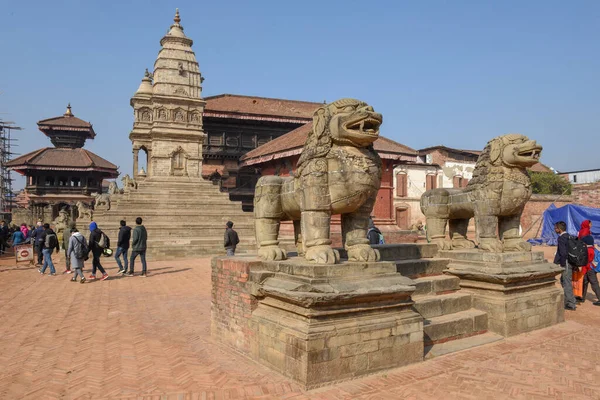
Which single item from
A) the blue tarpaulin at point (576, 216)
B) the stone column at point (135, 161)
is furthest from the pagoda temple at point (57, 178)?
the blue tarpaulin at point (576, 216)

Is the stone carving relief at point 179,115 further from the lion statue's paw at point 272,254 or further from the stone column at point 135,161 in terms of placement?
the lion statue's paw at point 272,254

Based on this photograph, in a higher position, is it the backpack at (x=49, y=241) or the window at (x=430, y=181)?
the window at (x=430, y=181)

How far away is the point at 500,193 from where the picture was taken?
21.4 ft

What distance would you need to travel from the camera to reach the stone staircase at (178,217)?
715 inches

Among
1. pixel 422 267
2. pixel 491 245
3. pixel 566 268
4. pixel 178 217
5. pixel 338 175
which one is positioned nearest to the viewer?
pixel 338 175

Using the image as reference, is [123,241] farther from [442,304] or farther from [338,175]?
[442,304]

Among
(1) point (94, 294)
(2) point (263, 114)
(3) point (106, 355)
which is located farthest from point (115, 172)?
(3) point (106, 355)

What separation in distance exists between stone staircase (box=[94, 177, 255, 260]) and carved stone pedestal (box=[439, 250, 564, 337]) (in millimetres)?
12802

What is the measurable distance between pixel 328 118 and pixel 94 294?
7536 mm

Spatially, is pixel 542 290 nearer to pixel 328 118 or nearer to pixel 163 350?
pixel 328 118

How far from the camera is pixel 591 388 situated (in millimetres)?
4289

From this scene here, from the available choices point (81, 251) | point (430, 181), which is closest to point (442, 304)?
point (81, 251)

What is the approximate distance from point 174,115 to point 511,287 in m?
24.5

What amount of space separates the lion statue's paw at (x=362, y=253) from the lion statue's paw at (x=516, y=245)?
3.09m
